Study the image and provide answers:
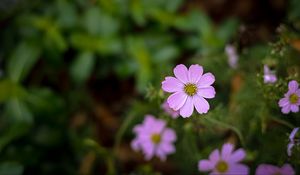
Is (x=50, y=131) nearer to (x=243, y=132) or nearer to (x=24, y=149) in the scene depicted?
(x=24, y=149)

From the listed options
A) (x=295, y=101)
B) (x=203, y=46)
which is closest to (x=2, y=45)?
(x=203, y=46)

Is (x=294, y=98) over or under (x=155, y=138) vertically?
under

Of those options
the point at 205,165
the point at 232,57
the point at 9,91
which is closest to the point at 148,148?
the point at 205,165

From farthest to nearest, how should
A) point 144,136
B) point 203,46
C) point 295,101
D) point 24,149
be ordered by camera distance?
point 203,46 < point 24,149 < point 144,136 < point 295,101

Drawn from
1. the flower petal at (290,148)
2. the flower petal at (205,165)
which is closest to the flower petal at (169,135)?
the flower petal at (205,165)

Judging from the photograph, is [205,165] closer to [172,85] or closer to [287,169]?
[287,169]

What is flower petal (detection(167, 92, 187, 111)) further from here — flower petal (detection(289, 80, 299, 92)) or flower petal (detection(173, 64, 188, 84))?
flower petal (detection(289, 80, 299, 92))

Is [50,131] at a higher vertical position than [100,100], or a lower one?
lower

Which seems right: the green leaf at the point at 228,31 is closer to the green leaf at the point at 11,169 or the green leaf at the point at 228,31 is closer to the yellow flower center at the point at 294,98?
the yellow flower center at the point at 294,98
